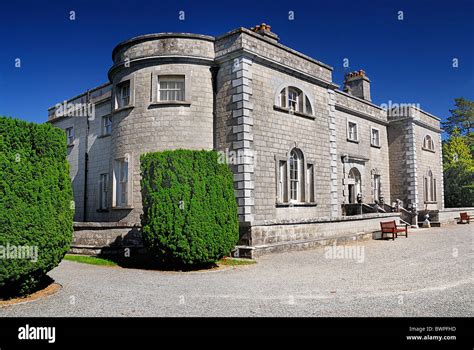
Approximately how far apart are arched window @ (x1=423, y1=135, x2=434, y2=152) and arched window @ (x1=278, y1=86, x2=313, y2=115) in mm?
14606

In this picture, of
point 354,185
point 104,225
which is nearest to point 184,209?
point 104,225

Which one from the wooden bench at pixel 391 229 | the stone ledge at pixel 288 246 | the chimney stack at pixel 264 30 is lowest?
the stone ledge at pixel 288 246

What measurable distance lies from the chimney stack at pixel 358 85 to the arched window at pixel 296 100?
10248 mm

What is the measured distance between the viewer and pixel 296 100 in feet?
55.0

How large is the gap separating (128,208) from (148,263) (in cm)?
422

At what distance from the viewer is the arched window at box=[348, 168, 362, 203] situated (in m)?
22.8

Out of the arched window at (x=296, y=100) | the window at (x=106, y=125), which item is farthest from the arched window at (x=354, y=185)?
the window at (x=106, y=125)

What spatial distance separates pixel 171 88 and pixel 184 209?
6.69 meters

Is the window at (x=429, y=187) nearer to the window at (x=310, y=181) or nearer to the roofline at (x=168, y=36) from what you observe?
the window at (x=310, y=181)

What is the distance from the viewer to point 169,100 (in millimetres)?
15062

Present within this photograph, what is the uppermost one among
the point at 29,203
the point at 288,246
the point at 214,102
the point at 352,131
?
the point at 352,131

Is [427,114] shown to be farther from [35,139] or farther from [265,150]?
[35,139]

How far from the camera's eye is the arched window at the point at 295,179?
50.7ft

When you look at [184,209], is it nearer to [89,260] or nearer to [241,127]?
[89,260]
